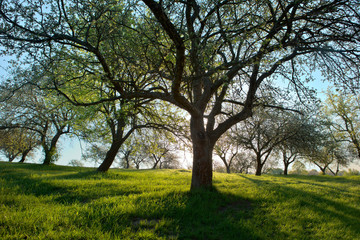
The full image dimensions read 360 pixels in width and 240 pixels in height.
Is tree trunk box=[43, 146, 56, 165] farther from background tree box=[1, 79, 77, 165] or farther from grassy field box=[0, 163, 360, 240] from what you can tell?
grassy field box=[0, 163, 360, 240]

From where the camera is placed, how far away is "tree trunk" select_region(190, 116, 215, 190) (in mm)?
8353

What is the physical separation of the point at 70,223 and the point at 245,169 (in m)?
59.3

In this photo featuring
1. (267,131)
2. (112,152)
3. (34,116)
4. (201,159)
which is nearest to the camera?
(201,159)

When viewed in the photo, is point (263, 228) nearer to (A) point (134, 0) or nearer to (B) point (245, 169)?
(A) point (134, 0)

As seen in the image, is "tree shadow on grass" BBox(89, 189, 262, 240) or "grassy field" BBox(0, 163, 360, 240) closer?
"grassy field" BBox(0, 163, 360, 240)

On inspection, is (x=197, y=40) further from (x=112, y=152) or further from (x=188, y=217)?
(x=112, y=152)

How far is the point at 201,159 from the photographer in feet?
27.8

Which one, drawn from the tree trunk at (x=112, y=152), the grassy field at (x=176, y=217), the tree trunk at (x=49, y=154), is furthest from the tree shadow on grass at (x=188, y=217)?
the tree trunk at (x=49, y=154)

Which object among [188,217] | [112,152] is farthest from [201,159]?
[112,152]

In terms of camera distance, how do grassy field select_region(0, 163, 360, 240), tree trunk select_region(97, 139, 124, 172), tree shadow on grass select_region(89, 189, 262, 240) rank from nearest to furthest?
grassy field select_region(0, 163, 360, 240)
tree shadow on grass select_region(89, 189, 262, 240)
tree trunk select_region(97, 139, 124, 172)

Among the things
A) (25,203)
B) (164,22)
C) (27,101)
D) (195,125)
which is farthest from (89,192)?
(27,101)

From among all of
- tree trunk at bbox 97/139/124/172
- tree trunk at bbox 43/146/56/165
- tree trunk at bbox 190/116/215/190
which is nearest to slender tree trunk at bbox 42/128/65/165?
tree trunk at bbox 43/146/56/165

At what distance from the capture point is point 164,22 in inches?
185

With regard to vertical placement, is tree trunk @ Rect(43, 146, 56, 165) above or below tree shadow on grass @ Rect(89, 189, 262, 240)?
above
